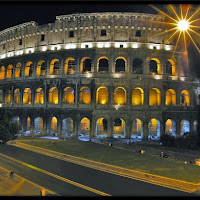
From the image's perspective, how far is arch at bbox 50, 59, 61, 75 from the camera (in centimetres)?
3191

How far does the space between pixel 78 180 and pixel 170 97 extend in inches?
986

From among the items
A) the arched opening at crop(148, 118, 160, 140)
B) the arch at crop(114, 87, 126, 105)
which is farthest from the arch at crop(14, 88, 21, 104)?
the arched opening at crop(148, 118, 160, 140)

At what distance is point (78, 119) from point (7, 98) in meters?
16.2

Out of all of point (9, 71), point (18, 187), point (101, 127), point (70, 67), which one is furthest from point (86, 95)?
point (18, 187)

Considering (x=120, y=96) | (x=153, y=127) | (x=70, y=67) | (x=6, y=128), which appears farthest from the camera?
(x=70, y=67)

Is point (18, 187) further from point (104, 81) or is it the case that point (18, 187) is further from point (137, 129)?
point (137, 129)

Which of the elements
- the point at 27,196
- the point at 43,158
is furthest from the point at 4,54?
the point at 27,196

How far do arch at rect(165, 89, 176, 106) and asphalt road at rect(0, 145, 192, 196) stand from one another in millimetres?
21596

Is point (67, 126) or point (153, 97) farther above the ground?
point (153, 97)

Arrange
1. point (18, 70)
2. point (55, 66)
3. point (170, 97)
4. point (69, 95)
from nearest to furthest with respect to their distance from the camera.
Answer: point (170, 97) < point (69, 95) < point (55, 66) < point (18, 70)

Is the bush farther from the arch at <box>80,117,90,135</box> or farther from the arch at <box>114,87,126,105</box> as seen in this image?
the arch at <box>80,117,90,135</box>

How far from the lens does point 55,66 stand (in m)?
34.2

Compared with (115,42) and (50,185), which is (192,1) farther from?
(115,42)

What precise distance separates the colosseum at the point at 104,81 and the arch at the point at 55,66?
167 millimetres
